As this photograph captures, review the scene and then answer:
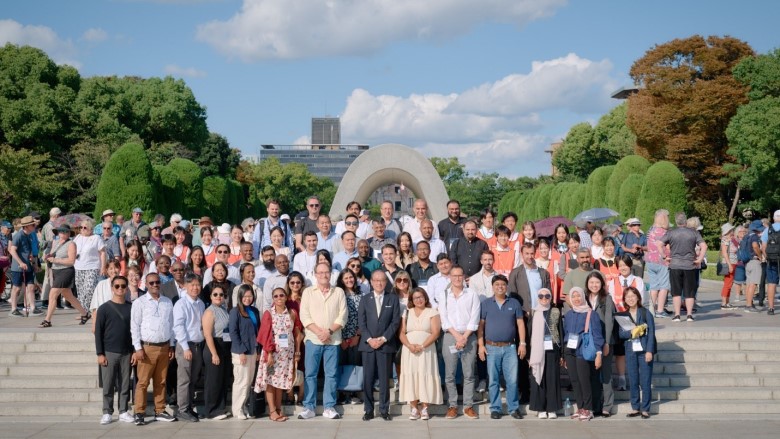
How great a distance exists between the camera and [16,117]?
1438 inches

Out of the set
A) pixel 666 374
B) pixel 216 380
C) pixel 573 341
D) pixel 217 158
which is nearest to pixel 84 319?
pixel 216 380

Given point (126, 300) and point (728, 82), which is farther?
point (728, 82)

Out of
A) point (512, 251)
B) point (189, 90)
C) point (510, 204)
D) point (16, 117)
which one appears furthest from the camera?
point (510, 204)

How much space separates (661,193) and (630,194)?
2.36 m

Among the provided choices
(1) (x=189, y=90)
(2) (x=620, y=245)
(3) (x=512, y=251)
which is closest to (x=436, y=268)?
(3) (x=512, y=251)

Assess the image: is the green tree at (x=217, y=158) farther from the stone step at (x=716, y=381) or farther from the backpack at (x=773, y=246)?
the stone step at (x=716, y=381)

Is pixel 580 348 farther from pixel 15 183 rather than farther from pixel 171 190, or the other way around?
pixel 171 190

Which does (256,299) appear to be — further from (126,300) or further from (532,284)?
(532,284)

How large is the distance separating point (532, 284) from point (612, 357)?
124 cm

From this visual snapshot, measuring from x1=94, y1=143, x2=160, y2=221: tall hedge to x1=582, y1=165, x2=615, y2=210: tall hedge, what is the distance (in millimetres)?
20888

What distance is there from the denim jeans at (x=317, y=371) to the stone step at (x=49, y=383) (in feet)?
9.60

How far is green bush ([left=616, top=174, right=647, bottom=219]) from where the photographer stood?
32.2m

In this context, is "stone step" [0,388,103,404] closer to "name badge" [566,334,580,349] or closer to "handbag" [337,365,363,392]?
"handbag" [337,365,363,392]

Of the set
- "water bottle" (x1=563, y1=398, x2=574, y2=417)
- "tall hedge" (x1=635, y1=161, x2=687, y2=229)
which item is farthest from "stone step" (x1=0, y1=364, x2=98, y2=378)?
"tall hedge" (x1=635, y1=161, x2=687, y2=229)
